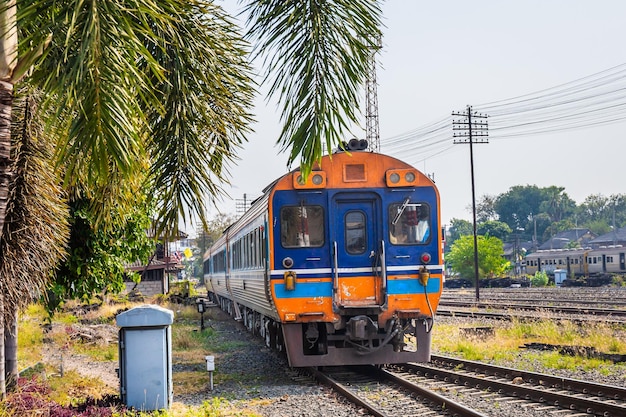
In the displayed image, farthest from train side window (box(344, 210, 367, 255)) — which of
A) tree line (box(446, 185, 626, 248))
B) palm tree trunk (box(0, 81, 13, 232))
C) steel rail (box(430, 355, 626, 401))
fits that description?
tree line (box(446, 185, 626, 248))

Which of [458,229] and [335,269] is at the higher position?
[458,229]

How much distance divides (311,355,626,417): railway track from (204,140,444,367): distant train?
1.61 feet

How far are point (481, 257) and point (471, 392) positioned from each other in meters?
48.6

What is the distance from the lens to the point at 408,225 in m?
10.8

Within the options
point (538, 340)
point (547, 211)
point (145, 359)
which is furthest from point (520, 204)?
point (145, 359)

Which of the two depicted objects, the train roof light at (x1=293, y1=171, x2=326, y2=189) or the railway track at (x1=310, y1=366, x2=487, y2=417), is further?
the train roof light at (x1=293, y1=171, x2=326, y2=189)

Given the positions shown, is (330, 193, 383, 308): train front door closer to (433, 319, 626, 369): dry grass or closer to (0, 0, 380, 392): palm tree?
(433, 319, 626, 369): dry grass

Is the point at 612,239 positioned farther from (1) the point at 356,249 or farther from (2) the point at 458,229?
(1) the point at 356,249

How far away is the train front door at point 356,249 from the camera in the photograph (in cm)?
1047

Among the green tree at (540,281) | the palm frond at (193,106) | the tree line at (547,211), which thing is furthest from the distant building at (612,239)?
the palm frond at (193,106)

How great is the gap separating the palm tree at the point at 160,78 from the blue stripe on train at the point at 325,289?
5.01 meters

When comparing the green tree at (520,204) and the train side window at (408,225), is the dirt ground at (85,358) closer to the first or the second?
the train side window at (408,225)

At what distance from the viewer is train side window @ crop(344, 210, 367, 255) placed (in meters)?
10.7

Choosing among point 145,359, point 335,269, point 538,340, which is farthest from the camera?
point 538,340
